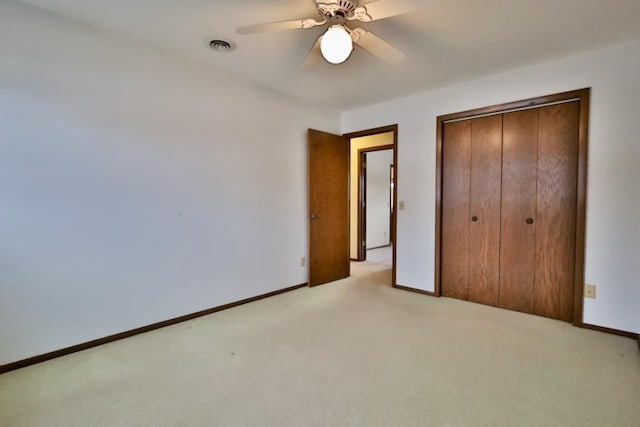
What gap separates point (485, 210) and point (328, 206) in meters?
1.80

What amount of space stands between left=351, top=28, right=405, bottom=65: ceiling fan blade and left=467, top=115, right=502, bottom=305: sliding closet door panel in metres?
1.57

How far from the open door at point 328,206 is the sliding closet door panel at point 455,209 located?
1.30 m

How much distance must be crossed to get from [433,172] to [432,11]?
5.79 feet

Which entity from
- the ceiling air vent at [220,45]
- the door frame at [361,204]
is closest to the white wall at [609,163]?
the ceiling air vent at [220,45]

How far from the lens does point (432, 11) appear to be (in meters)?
1.93

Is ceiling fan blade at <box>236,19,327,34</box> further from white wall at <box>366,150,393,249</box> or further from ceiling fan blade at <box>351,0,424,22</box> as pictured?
white wall at <box>366,150,393,249</box>

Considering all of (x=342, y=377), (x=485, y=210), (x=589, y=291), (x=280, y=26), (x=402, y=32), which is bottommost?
(x=342, y=377)

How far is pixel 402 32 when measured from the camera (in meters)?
2.17

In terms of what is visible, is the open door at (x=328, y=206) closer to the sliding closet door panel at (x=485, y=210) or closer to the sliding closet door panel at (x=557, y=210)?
the sliding closet door panel at (x=485, y=210)

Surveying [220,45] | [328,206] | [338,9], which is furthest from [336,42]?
[328,206]

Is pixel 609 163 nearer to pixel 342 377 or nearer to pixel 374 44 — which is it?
pixel 374 44

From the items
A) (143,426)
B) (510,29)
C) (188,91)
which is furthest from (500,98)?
(143,426)

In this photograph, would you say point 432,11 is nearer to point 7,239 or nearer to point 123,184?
point 123,184

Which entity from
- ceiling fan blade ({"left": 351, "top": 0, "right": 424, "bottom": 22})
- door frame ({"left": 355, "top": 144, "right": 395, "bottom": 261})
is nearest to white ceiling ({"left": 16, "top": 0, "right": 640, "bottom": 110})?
ceiling fan blade ({"left": 351, "top": 0, "right": 424, "bottom": 22})
